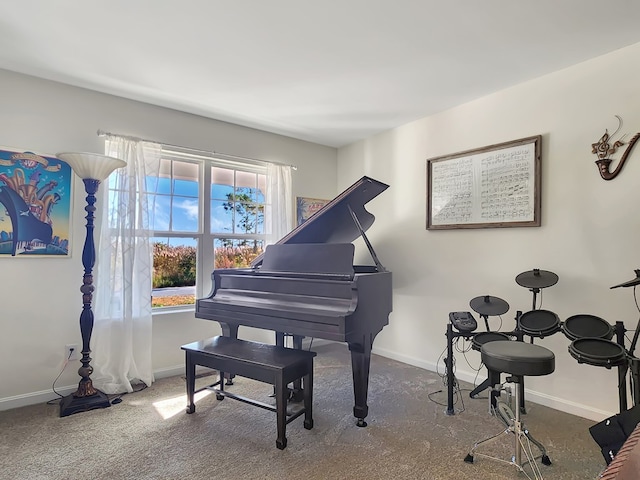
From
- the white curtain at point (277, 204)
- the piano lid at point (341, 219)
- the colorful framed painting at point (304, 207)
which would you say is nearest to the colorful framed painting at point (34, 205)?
the piano lid at point (341, 219)

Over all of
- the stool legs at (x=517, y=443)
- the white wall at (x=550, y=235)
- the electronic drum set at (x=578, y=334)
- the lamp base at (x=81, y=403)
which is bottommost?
the lamp base at (x=81, y=403)

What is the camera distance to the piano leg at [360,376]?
2.49 metres

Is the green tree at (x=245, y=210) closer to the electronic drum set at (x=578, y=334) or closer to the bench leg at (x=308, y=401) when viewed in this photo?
the bench leg at (x=308, y=401)

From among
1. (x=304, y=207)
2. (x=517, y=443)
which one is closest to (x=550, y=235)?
(x=517, y=443)

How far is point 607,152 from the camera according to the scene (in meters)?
2.59

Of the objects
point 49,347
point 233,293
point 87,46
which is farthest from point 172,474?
point 87,46

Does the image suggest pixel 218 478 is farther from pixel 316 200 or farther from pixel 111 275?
pixel 316 200

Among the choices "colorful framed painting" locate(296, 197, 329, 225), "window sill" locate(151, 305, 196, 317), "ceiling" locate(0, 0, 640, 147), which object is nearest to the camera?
"ceiling" locate(0, 0, 640, 147)

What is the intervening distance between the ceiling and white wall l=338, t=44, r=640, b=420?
0.76 feet

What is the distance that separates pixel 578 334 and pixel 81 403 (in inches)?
140

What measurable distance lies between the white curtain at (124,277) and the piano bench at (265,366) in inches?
32.2

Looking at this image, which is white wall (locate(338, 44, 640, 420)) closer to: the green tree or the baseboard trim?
the baseboard trim

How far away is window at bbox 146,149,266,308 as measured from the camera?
3611mm

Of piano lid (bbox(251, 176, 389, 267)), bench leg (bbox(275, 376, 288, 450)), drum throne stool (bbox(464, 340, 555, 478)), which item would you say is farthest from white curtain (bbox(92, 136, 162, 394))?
drum throne stool (bbox(464, 340, 555, 478))
